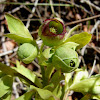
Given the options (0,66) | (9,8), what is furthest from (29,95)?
(9,8)

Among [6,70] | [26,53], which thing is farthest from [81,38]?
[6,70]

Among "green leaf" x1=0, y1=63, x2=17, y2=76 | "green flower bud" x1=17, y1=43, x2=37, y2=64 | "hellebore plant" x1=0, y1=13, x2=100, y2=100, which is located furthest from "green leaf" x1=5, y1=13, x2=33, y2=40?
"green leaf" x1=0, y1=63, x2=17, y2=76

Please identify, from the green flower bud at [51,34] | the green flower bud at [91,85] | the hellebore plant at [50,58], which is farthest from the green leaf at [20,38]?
the green flower bud at [91,85]

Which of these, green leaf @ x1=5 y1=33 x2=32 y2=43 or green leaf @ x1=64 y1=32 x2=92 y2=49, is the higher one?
green leaf @ x1=5 y1=33 x2=32 y2=43

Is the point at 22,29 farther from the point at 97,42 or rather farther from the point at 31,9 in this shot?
the point at 97,42

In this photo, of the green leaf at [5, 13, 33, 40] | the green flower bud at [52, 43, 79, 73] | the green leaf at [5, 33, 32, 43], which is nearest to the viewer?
the green flower bud at [52, 43, 79, 73]

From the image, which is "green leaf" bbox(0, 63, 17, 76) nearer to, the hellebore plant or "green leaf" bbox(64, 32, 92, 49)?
the hellebore plant

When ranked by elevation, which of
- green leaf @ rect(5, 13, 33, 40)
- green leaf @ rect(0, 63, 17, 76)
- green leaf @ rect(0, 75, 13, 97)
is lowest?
green leaf @ rect(0, 75, 13, 97)

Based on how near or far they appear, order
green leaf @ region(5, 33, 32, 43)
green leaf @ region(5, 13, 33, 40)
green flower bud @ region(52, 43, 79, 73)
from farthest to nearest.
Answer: green leaf @ region(5, 13, 33, 40), green leaf @ region(5, 33, 32, 43), green flower bud @ region(52, 43, 79, 73)
